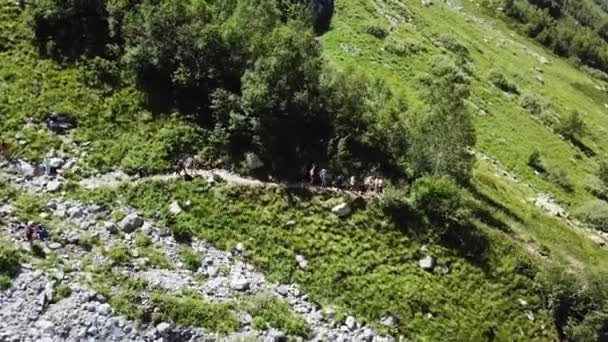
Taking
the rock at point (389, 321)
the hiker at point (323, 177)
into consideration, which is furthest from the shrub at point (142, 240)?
the rock at point (389, 321)

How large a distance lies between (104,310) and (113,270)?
2.99m

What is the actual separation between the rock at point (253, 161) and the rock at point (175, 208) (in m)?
6.25

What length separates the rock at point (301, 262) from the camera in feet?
134

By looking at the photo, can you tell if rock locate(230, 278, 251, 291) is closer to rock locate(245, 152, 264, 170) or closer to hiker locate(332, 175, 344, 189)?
rock locate(245, 152, 264, 170)

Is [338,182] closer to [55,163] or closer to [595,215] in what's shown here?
[55,163]

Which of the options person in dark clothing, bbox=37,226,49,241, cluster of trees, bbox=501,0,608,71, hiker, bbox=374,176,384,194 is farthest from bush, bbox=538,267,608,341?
cluster of trees, bbox=501,0,608,71

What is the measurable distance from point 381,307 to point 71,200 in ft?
65.5

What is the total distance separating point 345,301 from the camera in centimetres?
3975

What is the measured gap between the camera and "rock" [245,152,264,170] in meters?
45.6

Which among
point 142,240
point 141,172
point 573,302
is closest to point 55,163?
point 141,172

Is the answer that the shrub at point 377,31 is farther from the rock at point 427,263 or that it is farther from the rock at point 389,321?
the rock at point 389,321

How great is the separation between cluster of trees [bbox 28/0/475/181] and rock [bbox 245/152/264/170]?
582 millimetres

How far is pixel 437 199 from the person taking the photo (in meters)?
45.8

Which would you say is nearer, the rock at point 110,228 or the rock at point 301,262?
the rock at point 110,228
